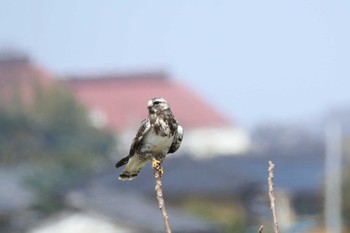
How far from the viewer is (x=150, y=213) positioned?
26.9 m

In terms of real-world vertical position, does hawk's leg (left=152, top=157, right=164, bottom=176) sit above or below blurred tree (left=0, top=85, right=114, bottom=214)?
below

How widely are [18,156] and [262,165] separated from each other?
11.0 meters

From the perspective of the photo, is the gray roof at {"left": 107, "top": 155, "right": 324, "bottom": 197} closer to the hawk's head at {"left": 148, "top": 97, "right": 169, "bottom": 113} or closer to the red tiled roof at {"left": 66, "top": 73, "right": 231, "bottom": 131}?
the hawk's head at {"left": 148, "top": 97, "right": 169, "bottom": 113}

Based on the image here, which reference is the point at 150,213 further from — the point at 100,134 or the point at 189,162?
the point at 100,134

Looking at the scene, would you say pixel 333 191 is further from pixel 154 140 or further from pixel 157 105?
pixel 154 140

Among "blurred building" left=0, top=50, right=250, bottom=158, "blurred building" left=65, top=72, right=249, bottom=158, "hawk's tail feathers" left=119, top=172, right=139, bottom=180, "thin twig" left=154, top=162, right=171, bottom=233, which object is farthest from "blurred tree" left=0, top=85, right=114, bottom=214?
"thin twig" left=154, top=162, right=171, bottom=233

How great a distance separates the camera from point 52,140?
60.5 m

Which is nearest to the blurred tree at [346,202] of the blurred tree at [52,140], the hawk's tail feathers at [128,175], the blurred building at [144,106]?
the blurred tree at [52,140]

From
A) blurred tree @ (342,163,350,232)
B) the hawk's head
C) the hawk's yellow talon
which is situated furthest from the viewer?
blurred tree @ (342,163,350,232)

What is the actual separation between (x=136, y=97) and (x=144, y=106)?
15.7 metres

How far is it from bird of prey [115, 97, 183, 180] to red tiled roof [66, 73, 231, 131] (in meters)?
83.2

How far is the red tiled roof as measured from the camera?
309 ft

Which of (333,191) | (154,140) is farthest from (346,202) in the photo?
(154,140)

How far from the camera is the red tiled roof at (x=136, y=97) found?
309ft
